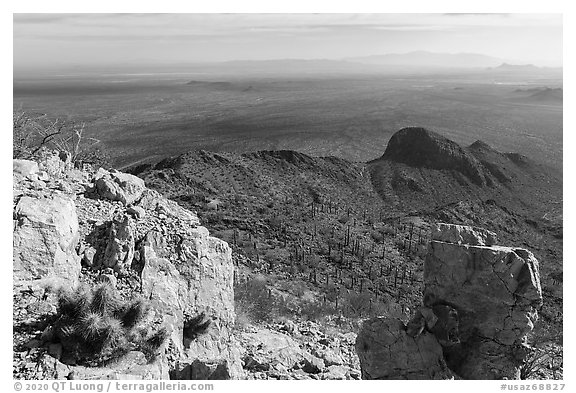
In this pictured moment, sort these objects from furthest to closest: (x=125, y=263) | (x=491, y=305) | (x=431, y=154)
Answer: (x=431, y=154)
(x=491, y=305)
(x=125, y=263)

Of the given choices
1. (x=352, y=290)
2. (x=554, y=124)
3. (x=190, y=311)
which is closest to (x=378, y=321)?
(x=190, y=311)

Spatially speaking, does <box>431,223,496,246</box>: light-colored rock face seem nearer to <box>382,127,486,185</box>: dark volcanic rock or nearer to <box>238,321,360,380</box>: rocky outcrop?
<box>238,321,360,380</box>: rocky outcrop

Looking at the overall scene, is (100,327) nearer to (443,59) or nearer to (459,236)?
(459,236)

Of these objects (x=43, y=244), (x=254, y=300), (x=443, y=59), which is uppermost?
(x=443, y=59)

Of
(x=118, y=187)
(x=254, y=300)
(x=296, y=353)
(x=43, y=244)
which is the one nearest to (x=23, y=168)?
(x=118, y=187)

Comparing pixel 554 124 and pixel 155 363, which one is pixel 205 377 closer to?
pixel 155 363

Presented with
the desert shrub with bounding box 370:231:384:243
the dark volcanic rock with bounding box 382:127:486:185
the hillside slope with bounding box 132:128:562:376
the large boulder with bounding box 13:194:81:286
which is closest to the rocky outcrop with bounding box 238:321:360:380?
the hillside slope with bounding box 132:128:562:376
